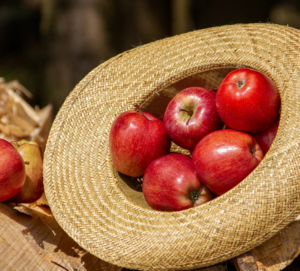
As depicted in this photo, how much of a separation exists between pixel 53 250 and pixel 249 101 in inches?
37.5

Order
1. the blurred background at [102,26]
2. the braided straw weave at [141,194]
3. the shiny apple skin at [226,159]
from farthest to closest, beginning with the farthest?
the blurred background at [102,26] → the shiny apple skin at [226,159] → the braided straw weave at [141,194]

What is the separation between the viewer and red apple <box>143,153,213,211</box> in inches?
49.2

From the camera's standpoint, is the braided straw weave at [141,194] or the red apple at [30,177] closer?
the braided straw weave at [141,194]

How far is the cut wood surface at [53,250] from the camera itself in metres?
1.14

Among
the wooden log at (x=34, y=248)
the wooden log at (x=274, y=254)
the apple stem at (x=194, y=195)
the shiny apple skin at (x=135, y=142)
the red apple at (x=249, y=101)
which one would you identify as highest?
the red apple at (x=249, y=101)

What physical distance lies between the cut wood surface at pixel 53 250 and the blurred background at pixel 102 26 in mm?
1609

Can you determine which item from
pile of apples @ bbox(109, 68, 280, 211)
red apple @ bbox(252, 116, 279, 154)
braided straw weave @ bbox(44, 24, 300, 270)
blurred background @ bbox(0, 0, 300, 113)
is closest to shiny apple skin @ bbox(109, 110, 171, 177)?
pile of apples @ bbox(109, 68, 280, 211)

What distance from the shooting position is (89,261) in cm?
149

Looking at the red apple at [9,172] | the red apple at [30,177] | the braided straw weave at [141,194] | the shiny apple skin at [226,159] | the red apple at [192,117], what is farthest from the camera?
the red apple at [30,177]

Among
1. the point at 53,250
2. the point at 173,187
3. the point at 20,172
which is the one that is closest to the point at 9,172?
the point at 20,172

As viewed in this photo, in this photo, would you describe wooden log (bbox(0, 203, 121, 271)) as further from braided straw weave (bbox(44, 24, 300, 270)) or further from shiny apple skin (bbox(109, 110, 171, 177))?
shiny apple skin (bbox(109, 110, 171, 177))

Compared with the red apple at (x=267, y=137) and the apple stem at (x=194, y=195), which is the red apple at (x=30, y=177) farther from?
the red apple at (x=267, y=137)

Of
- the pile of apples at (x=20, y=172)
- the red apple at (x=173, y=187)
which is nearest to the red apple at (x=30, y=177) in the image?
the pile of apples at (x=20, y=172)

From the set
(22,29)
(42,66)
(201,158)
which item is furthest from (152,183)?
(22,29)
